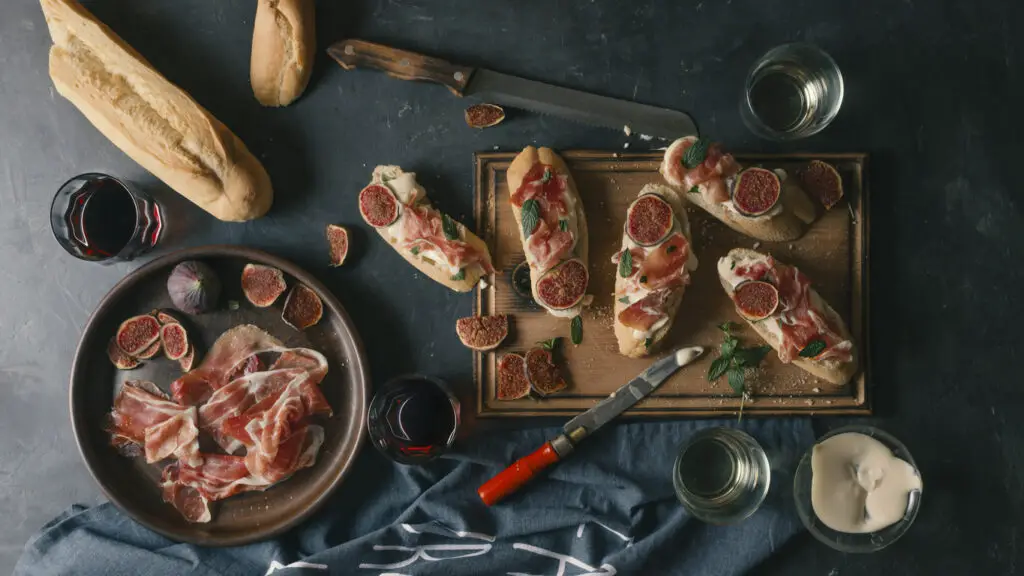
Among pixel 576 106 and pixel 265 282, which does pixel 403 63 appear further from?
pixel 265 282

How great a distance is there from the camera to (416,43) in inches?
110

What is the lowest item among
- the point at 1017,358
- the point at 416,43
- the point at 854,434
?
the point at 854,434

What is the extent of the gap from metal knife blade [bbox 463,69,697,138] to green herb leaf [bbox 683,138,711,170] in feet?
0.52

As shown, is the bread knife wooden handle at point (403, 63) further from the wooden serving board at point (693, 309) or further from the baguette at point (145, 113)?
the baguette at point (145, 113)

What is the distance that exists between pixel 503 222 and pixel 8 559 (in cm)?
246

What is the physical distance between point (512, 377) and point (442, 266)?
1.67ft

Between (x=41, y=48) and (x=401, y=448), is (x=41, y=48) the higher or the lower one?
the higher one

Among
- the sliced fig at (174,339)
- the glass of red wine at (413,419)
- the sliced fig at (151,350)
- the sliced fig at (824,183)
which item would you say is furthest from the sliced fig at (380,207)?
the sliced fig at (824,183)

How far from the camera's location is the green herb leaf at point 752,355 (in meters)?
2.66

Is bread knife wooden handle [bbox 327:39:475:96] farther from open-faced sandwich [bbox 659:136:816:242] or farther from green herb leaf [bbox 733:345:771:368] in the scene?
green herb leaf [bbox 733:345:771:368]

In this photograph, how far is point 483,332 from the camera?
2.73 m

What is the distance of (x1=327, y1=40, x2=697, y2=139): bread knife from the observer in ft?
8.90

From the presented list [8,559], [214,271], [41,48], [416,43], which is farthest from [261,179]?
[8,559]

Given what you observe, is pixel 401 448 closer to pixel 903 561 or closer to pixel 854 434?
pixel 854 434
